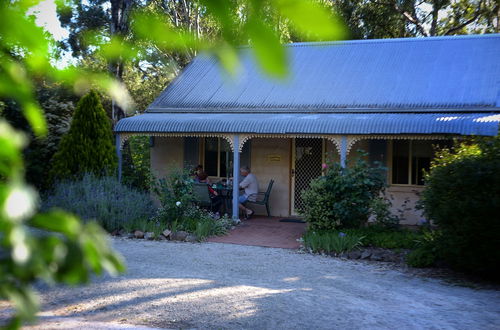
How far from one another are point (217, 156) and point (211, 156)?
0.22 m

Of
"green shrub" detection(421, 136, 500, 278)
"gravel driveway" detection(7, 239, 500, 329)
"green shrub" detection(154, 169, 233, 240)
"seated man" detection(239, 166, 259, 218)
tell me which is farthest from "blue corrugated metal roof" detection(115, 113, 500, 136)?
"gravel driveway" detection(7, 239, 500, 329)

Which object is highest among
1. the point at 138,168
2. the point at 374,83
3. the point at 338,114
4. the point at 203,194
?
the point at 374,83

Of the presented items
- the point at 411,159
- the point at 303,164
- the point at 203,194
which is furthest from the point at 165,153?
the point at 411,159

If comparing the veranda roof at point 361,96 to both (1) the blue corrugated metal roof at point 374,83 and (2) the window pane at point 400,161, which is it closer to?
(1) the blue corrugated metal roof at point 374,83

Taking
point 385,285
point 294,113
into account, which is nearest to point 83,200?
point 294,113

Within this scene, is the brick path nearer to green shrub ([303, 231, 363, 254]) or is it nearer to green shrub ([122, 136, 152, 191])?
green shrub ([303, 231, 363, 254])

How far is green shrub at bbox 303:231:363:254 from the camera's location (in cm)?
983

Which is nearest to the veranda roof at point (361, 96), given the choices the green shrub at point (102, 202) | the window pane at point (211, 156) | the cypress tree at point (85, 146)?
the window pane at point (211, 156)

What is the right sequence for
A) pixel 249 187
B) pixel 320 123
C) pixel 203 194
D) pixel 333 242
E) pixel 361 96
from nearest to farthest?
1. pixel 333 242
2. pixel 320 123
3. pixel 203 194
4. pixel 249 187
5. pixel 361 96

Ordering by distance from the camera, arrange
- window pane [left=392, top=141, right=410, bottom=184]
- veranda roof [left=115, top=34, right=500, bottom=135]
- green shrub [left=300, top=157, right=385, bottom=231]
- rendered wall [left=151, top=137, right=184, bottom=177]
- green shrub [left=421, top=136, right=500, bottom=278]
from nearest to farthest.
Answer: green shrub [left=421, top=136, right=500, bottom=278], green shrub [left=300, top=157, right=385, bottom=231], veranda roof [left=115, top=34, right=500, bottom=135], window pane [left=392, top=141, right=410, bottom=184], rendered wall [left=151, top=137, right=184, bottom=177]

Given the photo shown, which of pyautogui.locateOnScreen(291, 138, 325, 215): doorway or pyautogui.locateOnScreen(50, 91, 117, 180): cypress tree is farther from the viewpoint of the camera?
pyautogui.locateOnScreen(291, 138, 325, 215): doorway

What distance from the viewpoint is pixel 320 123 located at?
13.0 metres

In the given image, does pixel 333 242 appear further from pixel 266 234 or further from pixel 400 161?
pixel 400 161

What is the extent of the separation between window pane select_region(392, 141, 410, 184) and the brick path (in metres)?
2.76
